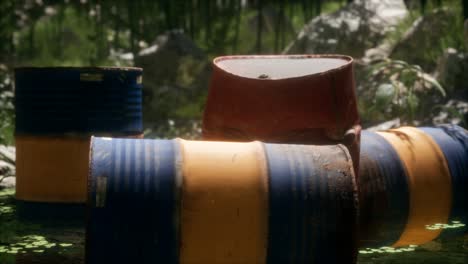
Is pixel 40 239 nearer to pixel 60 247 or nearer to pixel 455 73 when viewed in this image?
pixel 60 247

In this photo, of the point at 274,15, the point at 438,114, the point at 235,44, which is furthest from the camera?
the point at 274,15

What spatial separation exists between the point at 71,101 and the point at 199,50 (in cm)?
707

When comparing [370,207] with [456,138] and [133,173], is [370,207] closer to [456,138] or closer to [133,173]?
[456,138]

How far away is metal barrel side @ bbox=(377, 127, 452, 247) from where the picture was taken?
4.19 m

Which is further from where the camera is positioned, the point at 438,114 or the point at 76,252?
the point at 438,114

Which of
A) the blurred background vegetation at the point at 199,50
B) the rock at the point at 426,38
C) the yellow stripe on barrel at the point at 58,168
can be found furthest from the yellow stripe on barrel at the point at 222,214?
the rock at the point at 426,38

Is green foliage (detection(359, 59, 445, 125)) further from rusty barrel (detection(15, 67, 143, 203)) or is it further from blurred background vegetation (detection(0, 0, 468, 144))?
rusty barrel (detection(15, 67, 143, 203))

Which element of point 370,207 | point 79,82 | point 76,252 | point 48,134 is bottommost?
point 76,252

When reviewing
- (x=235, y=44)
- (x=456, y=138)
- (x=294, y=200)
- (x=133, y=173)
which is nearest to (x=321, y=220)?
(x=294, y=200)

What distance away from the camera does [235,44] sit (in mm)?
12930

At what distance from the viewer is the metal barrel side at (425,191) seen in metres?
4.19

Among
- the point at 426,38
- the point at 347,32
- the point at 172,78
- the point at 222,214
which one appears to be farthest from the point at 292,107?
the point at 172,78

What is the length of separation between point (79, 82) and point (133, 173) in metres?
1.36

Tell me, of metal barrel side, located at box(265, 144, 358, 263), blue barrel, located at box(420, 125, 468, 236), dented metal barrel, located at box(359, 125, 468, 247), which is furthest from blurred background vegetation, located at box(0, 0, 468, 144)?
Result: metal barrel side, located at box(265, 144, 358, 263)
